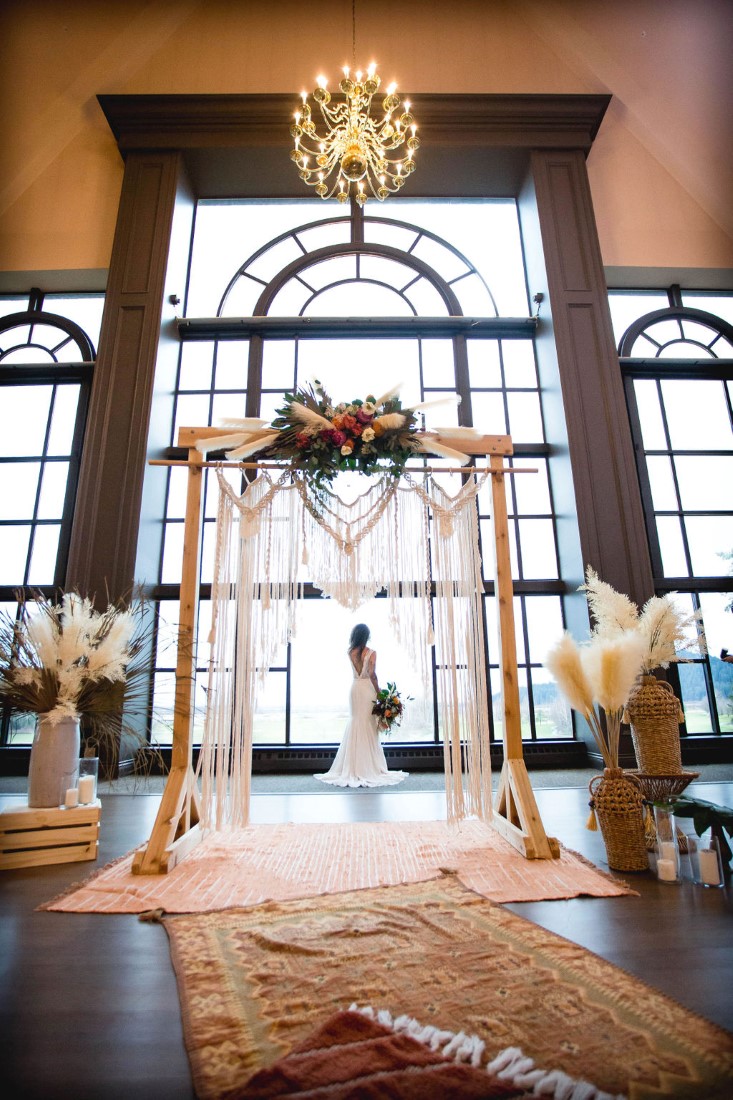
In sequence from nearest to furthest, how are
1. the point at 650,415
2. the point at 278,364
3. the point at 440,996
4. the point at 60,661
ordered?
the point at 440,996 → the point at 60,661 → the point at 650,415 → the point at 278,364

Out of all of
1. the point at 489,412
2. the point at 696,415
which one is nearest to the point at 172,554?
the point at 489,412

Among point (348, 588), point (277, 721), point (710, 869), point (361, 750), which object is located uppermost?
point (348, 588)

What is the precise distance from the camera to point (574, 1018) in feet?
4.27

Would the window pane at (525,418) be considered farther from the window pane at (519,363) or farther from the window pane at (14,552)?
the window pane at (14,552)

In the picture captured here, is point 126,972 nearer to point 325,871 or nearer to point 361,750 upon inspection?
point 325,871

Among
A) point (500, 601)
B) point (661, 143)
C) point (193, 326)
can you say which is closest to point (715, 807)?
point (500, 601)

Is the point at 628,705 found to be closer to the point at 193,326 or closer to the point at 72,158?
the point at 193,326

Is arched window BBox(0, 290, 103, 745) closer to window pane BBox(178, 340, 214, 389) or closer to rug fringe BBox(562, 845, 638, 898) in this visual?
window pane BBox(178, 340, 214, 389)

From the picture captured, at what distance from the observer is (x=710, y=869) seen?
226 cm

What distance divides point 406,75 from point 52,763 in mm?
7694

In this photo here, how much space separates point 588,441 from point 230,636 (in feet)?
13.7

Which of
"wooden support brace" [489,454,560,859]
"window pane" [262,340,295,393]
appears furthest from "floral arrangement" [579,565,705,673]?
"window pane" [262,340,295,393]

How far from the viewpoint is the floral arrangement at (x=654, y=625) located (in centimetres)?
278

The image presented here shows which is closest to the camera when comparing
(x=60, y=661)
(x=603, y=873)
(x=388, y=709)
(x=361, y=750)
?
(x=603, y=873)
